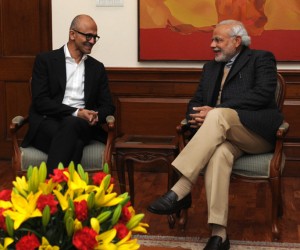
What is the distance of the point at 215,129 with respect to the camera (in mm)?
3523

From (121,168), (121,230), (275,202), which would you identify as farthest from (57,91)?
(121,230)

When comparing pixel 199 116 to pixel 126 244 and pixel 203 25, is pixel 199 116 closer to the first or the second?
pixel 203 25

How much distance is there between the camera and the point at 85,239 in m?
1.59

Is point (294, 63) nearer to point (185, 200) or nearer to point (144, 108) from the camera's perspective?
point (144, 108)

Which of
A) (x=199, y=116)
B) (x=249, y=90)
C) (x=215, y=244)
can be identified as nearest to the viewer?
(x=215, y=244)

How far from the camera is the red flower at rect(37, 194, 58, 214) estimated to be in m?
1.63

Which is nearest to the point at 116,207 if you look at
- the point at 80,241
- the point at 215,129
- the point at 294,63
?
the point at 80,241

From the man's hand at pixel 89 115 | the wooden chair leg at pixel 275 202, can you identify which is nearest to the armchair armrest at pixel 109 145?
the man's hand at pixel 89 115

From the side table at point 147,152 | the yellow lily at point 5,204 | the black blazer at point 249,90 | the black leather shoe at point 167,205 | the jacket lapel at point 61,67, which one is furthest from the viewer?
the jacket lapel at point 61,67

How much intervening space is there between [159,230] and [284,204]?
106cm

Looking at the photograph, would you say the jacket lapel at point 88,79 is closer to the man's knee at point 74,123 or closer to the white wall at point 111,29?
the man's knee at point 74,123

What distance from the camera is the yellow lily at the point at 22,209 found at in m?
1.61

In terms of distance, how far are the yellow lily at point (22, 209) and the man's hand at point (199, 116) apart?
212 cm

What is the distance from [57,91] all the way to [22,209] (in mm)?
2490
